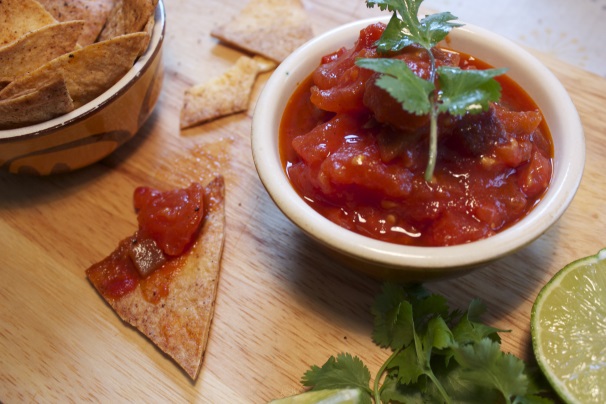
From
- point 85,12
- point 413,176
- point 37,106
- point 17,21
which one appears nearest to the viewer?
point 413,176

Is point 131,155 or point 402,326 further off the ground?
point 402,326

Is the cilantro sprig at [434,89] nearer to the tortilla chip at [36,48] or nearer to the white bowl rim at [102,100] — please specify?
the white bowl rim at [102,100]

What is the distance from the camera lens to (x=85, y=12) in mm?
2217

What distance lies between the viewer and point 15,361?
70.3 inches

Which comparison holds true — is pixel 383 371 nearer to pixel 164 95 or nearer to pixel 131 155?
pixel 131 155

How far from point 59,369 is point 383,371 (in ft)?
3.46

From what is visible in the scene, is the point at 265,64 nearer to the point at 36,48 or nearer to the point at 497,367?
the point at 36,48

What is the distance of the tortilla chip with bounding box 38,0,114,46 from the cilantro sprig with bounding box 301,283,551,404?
5.17 feet

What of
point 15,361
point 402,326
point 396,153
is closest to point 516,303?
point 402,326

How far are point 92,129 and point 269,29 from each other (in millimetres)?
1027

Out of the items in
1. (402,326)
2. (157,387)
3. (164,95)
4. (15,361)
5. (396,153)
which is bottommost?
(15,361)

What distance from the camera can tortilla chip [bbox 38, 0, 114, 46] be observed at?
221 cm

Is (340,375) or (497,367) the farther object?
(340,375)

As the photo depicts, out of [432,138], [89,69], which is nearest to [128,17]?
[89,69]
